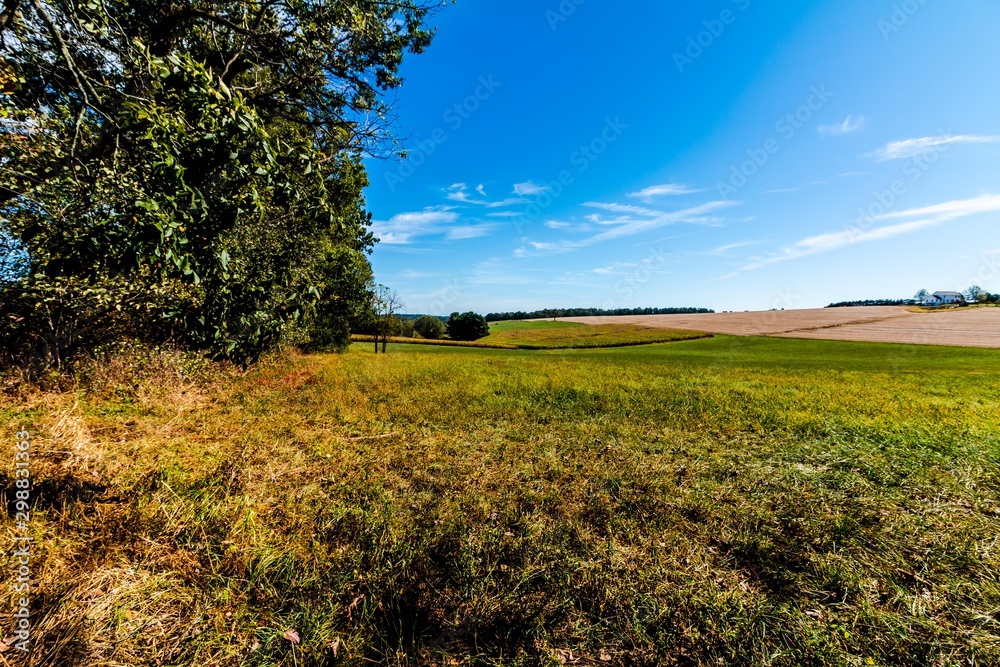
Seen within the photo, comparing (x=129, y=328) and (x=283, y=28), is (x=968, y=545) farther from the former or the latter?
Answer: (x=129, y=328)

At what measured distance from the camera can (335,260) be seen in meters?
15.5

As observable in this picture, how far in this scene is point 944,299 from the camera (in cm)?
8806

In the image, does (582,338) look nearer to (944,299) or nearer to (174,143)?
(174,143)

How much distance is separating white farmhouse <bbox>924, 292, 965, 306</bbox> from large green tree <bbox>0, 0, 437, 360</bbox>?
136 metres

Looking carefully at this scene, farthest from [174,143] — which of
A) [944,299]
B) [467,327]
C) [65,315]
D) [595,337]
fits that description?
[944,299]

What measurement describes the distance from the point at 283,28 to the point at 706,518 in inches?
412

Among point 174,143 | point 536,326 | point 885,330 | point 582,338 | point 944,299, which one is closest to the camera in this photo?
point 174,143

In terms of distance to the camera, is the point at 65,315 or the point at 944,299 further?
the point at 944,299

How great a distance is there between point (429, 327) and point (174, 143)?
78147 millimetres

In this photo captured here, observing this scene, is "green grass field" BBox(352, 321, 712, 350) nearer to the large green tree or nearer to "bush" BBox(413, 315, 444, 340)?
"bush" BBox(413, 315, 444, 340)

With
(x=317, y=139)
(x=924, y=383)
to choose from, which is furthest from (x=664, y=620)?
(x=924, y=383)

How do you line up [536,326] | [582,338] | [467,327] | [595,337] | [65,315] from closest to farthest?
1. [65,315]
2. [582,338]
3. [595,337]
4. [467,327]
5. [536,326]

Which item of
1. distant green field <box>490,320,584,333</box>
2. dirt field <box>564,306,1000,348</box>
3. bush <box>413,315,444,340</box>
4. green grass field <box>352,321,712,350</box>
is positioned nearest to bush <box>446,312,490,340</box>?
bush <box>413,315,444,340</box>

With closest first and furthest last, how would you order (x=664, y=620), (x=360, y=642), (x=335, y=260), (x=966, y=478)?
(x=360, y=642)
(x=664, y=620)
(x=966, y=478)
(x=335, y=260)
